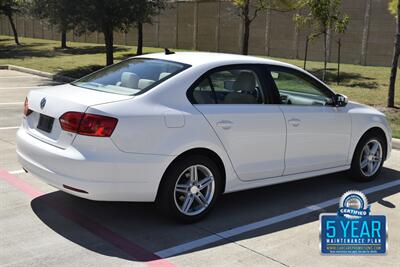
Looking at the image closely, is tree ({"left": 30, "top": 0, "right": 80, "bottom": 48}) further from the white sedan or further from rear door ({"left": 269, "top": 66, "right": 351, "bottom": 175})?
rear door ({"left": 269, "top": 66, "right": 351, "bottom": 175})

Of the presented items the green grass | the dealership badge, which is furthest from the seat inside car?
the green grass

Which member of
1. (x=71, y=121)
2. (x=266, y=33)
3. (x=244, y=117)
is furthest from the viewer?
(x=266, y=33)

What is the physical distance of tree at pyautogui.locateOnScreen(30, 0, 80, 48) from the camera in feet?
58.2

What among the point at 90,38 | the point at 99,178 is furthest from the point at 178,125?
the point at 90,38

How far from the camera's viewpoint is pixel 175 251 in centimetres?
424

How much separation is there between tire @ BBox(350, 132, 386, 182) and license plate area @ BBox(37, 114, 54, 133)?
12.0 feet

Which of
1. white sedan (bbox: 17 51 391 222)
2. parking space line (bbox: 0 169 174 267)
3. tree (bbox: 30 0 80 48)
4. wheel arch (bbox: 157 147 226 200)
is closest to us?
parking space line (bbox: 0 169 174 267)

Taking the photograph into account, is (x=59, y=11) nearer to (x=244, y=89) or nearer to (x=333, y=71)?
(x=333, y=71)

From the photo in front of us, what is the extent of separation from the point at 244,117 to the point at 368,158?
2.29 metres

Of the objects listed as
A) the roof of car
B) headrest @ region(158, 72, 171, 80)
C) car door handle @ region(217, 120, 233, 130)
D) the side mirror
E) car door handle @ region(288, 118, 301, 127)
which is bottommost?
car door handle @ region(288, 118, 301, 127)

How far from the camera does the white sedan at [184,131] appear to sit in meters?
4.36

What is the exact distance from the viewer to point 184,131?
4.62 metres

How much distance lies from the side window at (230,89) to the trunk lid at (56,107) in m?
0.79

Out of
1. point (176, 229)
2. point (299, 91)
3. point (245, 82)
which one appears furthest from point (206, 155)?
point (299, 91)
